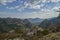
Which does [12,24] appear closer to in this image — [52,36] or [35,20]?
[35,20]

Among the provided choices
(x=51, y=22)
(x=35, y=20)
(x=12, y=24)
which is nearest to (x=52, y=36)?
(x=51, y=22)

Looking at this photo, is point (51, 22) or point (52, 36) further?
point (51, 22)

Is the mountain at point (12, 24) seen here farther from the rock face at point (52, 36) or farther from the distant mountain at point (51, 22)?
the rock face at point (52, 36)

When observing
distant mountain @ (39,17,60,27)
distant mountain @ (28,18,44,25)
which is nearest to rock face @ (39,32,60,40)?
distant mountain @ (39,17,60,27)

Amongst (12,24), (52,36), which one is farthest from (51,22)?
(12,24)

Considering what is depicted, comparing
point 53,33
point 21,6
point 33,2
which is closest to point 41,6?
point 33,2

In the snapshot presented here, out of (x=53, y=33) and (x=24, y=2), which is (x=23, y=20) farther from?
(x=53, y=33)

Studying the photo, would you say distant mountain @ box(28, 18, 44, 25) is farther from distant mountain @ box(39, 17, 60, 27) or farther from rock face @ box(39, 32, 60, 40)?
rock face @ box(39, 32, 60, 40)

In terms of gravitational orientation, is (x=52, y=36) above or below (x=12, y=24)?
below

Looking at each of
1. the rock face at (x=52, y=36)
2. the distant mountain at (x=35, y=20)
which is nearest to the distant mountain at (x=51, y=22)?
the distant mountain at (x=35, y=20)
